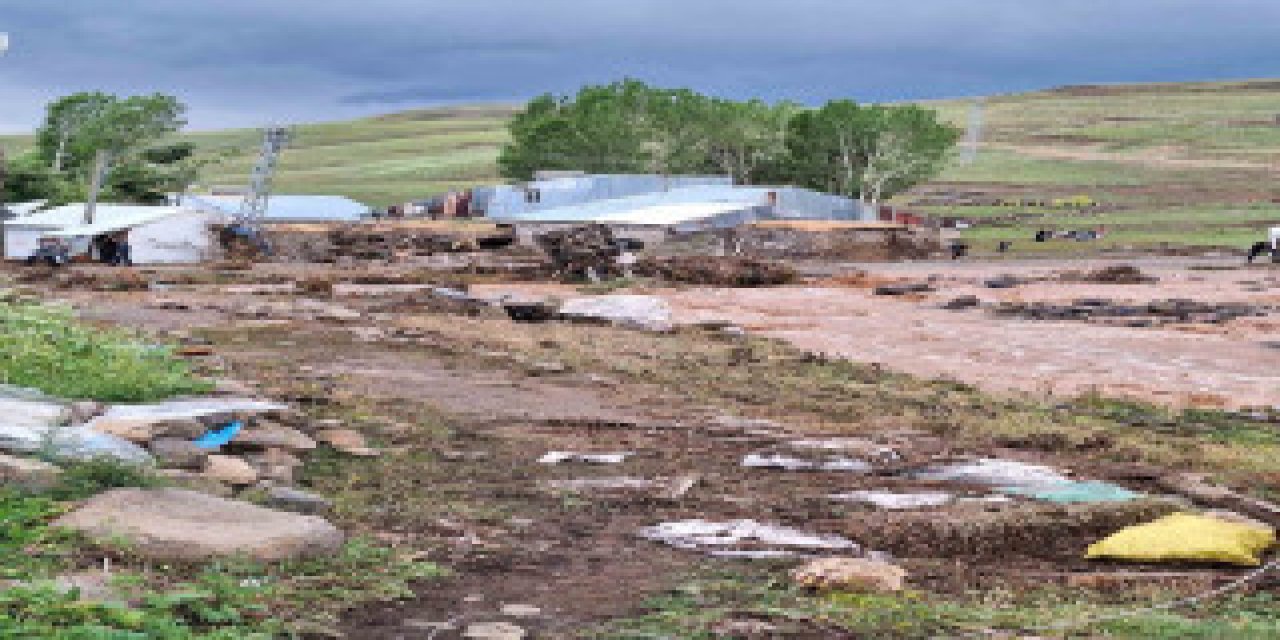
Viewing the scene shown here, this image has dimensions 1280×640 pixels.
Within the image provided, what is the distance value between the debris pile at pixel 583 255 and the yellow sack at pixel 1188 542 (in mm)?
36947

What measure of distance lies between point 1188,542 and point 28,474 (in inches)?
247

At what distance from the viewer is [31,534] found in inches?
291

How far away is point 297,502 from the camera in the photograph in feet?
30.2

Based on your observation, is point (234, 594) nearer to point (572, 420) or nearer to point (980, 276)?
point (572, 420)

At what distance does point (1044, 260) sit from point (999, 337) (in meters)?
34.5

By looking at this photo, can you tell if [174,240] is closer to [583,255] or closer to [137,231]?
[137,231]

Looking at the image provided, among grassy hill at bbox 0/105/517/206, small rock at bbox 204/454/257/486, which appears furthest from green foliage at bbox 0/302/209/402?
grassy hill at bbox 0/105/517/206

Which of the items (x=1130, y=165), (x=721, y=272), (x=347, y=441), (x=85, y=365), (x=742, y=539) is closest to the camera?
(x=742, y=539)

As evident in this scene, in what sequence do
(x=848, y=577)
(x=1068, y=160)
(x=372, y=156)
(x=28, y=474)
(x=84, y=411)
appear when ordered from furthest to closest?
(x=372, y=156), (x=1068, y=160), (x=84, y=411), (x=28, y=474), (x=848, y=577)

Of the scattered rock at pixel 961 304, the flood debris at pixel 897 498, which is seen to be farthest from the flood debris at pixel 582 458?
the scattered rock at pixel 961 304

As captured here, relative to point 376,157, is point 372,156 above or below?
above

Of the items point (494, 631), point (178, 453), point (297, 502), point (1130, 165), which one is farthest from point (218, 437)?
point (1130, 165)

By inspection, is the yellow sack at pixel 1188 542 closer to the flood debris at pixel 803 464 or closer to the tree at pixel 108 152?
the flood debris at pixel 803 464

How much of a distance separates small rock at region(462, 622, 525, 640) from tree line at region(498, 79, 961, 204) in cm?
8081
